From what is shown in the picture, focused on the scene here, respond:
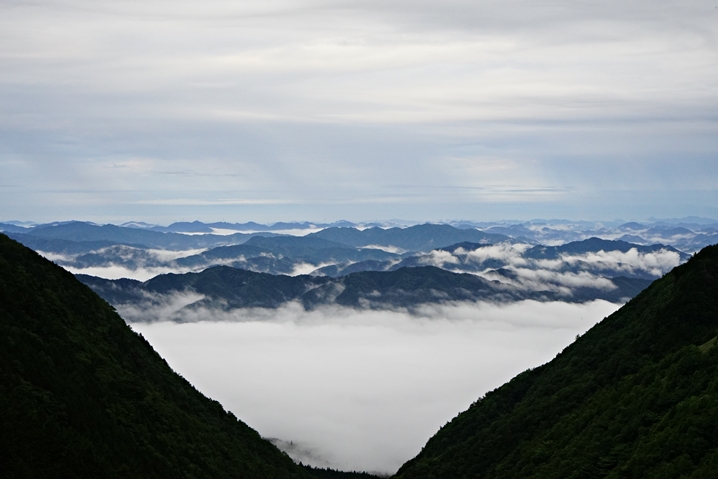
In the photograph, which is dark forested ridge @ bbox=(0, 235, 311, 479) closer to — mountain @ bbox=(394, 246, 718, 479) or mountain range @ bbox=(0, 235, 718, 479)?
mountain range @ bbox=(0, 235, 718, 479)

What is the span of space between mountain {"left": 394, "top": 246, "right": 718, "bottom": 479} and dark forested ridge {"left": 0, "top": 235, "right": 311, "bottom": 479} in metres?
53.3

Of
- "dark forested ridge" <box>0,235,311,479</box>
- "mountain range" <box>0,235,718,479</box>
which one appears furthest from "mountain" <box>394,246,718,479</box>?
"dark forested ridge" <box>0,235,311,479</box>

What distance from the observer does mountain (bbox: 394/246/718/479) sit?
9256cm

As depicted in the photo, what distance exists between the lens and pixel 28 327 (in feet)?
388

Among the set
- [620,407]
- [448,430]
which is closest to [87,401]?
[620,407]

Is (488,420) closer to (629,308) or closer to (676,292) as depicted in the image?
(629,308)

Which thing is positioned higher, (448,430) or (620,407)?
(448,430)

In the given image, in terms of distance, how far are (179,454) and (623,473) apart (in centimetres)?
7735

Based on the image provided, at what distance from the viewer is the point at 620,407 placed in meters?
121

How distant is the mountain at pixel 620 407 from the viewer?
92562mm

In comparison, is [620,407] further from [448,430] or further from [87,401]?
[87,401]

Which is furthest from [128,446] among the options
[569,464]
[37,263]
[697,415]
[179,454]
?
[697,415]

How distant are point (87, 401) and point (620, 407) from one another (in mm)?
87840

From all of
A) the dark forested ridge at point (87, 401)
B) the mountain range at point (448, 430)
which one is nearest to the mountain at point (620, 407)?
the mountain range at point (448, 430)
